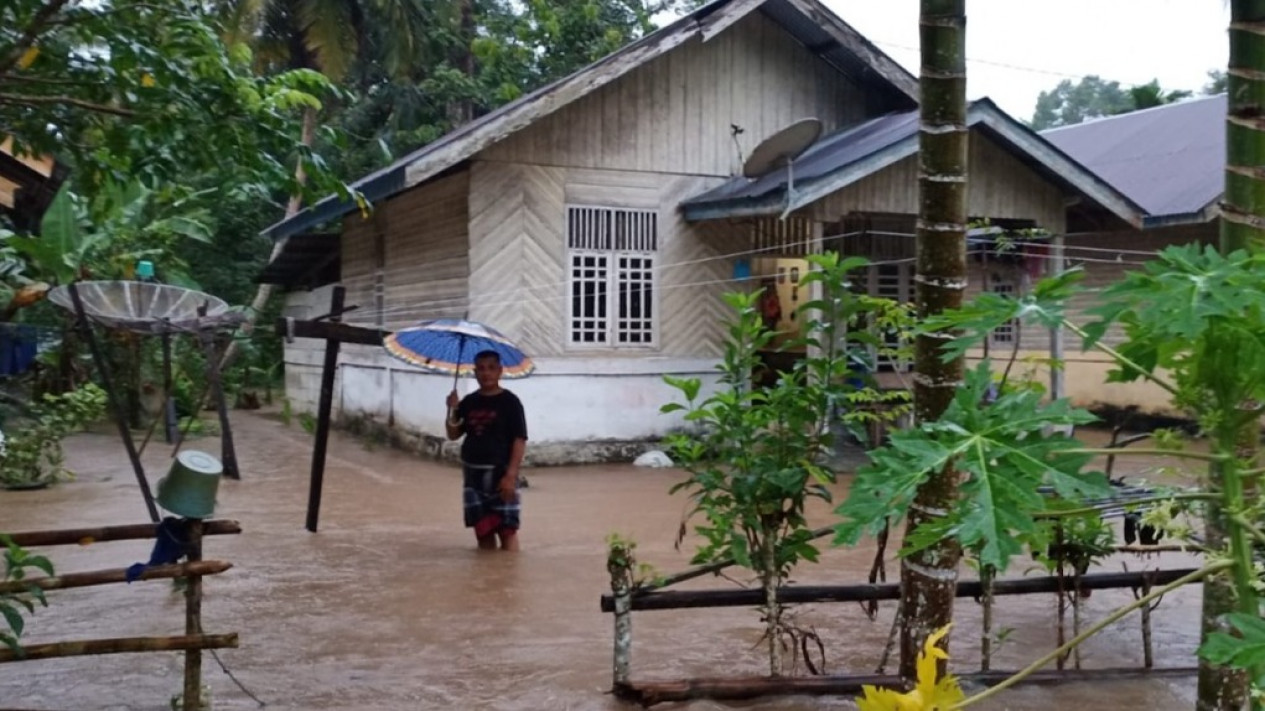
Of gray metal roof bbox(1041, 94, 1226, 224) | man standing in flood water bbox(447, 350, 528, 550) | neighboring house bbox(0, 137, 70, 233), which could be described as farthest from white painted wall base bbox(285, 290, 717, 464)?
gray metal roof bbox(1041, 94, 1226, 224)

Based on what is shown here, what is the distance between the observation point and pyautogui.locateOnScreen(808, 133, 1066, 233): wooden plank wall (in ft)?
45.0

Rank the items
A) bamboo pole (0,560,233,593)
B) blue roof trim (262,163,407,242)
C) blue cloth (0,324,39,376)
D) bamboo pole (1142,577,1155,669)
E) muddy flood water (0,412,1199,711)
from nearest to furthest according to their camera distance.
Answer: bamboo pole (0,560,233,593) < muddy flood water (0,412,1199,711) < bamboo pole (1142,577,1155,669) < blue cloth (0,324,39,376) < blue roof trim (262,163,407,242)

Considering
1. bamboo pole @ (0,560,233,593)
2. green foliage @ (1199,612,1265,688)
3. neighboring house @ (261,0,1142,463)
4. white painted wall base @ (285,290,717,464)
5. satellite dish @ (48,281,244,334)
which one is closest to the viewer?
green foliage @ (1199,612,1265,688)

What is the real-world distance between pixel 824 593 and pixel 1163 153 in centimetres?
1671

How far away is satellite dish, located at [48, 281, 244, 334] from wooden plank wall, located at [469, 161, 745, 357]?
3.49 meters

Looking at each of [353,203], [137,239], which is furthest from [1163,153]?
[137,239]

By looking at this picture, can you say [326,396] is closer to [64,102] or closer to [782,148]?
[64,102]

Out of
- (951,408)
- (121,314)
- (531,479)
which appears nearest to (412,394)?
(531,479)

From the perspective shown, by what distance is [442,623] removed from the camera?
663 cm

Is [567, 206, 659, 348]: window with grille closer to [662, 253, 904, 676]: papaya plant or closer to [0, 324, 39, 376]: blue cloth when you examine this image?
[0, 324, 39, 376]: blue cloth

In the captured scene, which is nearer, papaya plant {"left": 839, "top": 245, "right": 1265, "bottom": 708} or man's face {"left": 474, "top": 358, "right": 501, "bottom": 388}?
papaya plant {"left": 839, "top": 245, "right": 1265, "bottom": 708}

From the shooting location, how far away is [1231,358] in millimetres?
2297

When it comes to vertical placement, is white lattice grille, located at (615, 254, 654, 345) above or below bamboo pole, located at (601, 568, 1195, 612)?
above

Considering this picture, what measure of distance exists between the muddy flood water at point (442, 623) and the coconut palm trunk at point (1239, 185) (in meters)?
2.12
